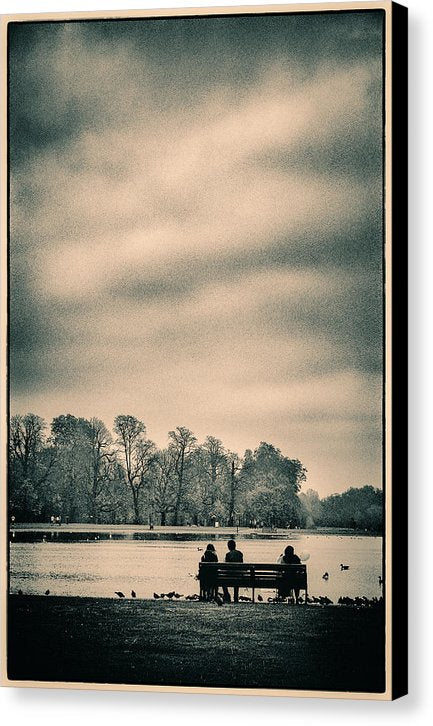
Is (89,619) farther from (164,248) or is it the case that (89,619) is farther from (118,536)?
(164,248)

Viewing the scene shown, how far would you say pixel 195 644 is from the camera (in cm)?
597

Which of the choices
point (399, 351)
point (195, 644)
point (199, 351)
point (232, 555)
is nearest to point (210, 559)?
point (232, 555)

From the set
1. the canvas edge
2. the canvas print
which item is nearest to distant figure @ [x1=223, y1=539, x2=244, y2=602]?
the canvas print

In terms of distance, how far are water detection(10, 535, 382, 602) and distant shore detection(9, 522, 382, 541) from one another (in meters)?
0.02

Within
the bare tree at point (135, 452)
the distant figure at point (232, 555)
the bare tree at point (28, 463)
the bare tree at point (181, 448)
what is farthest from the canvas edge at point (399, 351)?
the bare tree at point (28, 463)

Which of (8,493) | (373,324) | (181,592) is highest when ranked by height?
(373,324)

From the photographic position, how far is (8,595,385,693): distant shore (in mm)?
5871

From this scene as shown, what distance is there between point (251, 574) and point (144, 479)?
0.54m

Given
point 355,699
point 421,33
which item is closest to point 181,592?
point 355,699

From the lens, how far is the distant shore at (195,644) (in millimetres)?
5871

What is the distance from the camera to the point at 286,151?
5.98 m

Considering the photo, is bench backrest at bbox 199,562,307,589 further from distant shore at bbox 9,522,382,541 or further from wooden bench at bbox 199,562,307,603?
distant shore at bbox 9,522,382,541

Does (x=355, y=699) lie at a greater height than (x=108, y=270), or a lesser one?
lesser

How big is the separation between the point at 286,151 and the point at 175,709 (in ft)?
7.04
